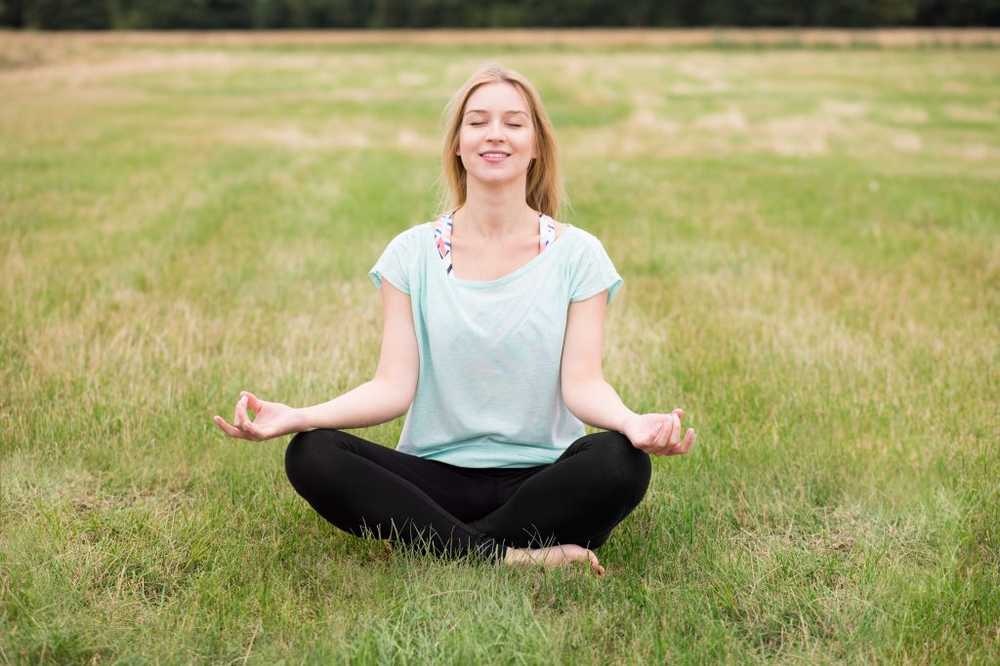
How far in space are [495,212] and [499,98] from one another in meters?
0.38

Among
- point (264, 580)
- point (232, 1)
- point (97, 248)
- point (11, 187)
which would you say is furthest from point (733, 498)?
point (232, 1)

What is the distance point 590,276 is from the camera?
3564 millimetres

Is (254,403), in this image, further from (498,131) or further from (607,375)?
(607,375)

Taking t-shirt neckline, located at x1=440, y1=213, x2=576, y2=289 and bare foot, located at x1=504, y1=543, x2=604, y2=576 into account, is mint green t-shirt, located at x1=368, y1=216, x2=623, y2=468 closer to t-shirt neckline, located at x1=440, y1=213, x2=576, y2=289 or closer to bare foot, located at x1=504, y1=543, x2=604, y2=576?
t-shirt neckline, located at x1=440, y1=213, x2=576, y2=289

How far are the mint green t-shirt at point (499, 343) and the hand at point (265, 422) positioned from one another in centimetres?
52

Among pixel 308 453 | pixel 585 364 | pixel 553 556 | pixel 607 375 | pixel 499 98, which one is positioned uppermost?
pixel 499 98

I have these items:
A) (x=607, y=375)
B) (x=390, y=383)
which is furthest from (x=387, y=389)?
(x=607, y=375)

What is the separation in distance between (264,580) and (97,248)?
555 cm

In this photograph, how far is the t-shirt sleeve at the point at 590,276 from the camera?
3.56 metres

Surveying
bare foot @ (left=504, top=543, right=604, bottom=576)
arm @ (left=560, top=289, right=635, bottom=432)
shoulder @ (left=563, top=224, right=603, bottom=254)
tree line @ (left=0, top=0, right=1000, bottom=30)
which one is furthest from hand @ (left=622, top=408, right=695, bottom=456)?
tree line @ (left=0, top=0, right=1000, bottom=30)

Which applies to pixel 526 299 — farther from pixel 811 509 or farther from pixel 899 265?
pixel 899 265

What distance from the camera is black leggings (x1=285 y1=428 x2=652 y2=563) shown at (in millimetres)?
3268

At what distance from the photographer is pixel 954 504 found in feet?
12.6

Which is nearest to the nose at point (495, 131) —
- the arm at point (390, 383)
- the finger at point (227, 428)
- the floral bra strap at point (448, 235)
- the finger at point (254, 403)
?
the floral bra strap at point (448, 235)
